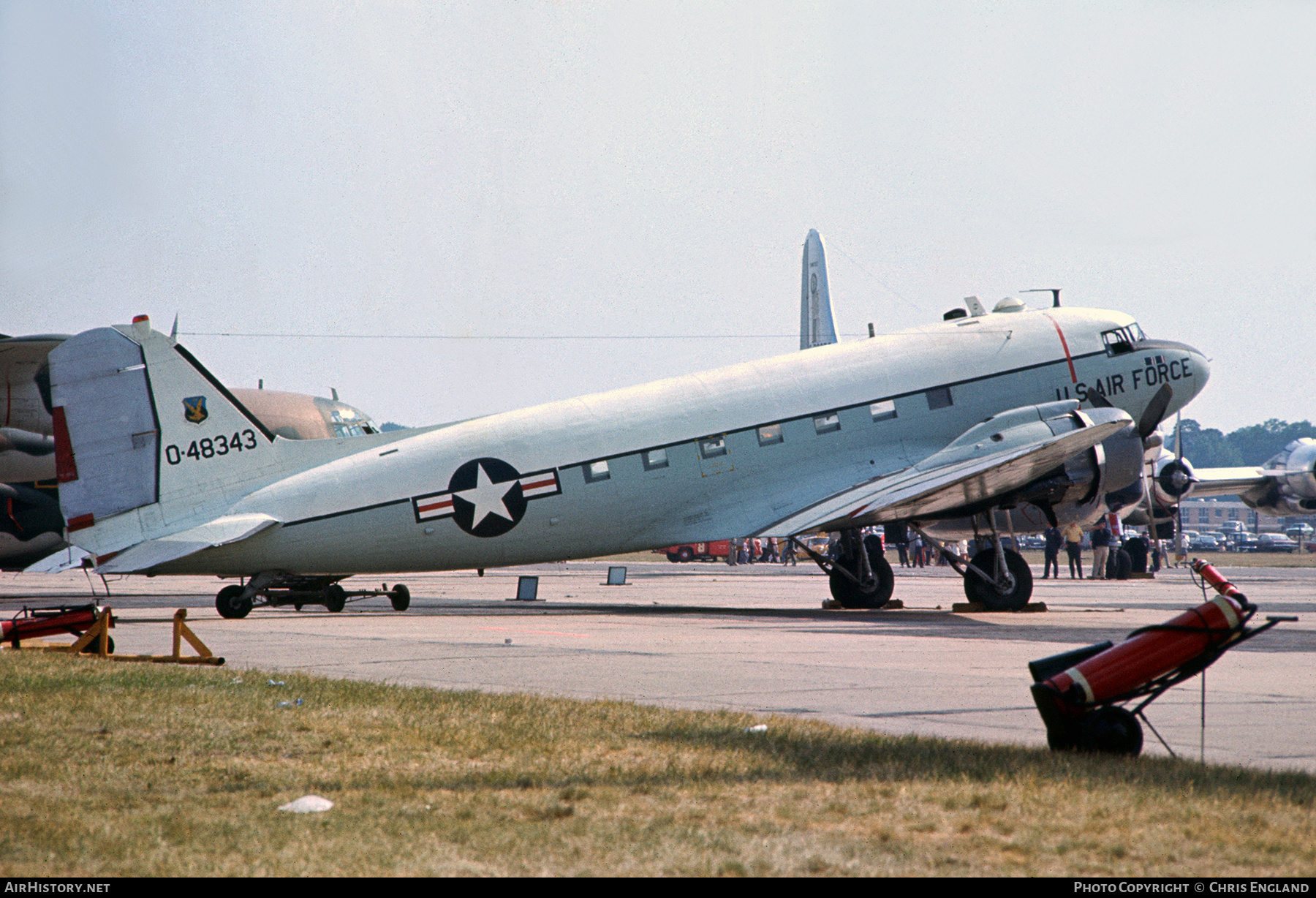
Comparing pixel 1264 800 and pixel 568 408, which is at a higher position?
pixel 568 408

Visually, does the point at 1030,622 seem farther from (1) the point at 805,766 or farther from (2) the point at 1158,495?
(2) the point at 1158,495

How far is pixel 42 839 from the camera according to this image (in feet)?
16.5

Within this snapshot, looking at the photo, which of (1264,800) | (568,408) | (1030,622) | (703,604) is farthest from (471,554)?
(1264,800)

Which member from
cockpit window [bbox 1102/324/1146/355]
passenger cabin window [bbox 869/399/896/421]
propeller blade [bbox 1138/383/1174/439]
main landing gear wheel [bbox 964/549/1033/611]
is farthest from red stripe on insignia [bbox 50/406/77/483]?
propeller blade [bbox 1138/383/1174/439]

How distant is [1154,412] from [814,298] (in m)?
33.4

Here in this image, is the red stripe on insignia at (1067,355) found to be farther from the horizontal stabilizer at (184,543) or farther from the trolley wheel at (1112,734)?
the trolley wheel at (1112,734)

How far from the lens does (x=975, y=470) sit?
19.9 metres

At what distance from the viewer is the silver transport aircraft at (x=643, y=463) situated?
19750 mm

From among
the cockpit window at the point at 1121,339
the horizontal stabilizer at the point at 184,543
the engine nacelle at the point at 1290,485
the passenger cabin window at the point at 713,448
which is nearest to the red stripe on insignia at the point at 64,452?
the horizontal stabilizer at the point at 184,543

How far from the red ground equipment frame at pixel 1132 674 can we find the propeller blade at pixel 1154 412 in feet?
57.6

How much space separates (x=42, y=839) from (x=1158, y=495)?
4306 cm

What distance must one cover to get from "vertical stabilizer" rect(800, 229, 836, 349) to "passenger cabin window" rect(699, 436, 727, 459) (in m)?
33.5

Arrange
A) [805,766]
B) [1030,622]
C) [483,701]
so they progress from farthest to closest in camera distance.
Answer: [1030,622] → [483,701] → [805,766]

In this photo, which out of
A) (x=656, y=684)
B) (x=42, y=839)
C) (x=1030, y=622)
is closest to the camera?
(x=42, y=839)
